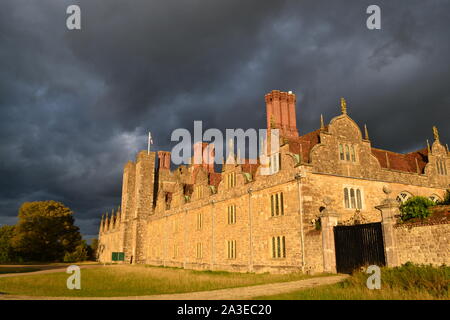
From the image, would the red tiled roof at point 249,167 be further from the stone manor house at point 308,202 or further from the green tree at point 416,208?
the green tree at point 416,208

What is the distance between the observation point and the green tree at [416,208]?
54.7 ft

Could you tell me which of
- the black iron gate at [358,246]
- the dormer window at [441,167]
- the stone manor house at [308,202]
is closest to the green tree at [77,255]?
the stone manor house at [308,202]

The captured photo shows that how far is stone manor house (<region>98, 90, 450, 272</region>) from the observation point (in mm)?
19188

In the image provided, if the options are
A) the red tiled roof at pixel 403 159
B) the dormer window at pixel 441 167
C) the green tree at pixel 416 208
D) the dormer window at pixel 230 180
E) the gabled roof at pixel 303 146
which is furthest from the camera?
the dormer window at pixel 441 167

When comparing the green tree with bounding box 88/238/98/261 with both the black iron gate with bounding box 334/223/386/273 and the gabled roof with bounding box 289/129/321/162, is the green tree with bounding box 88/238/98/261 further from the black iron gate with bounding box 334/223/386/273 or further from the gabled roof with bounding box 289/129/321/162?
the black iron gate with bounding box 334/223/386/273

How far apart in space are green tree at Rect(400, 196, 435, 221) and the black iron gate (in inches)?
64.3

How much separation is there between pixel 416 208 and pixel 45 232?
68.3 metres

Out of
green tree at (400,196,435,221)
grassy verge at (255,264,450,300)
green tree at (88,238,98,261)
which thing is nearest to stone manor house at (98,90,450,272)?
green tree at (400,196,435,221)

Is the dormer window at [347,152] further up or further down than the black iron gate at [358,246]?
further up

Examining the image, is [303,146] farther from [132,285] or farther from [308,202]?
[132,285]

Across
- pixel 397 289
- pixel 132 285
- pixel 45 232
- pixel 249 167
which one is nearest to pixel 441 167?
pixel 249 167

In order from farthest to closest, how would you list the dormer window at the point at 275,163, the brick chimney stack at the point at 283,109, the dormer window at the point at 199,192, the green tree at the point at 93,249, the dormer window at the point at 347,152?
the green tree at the point at 93,249 < the dormer window at the point at 199,192 < the brick chimney stack at the point at 283,109 < the dormer window at the point at 347,152 < the dormer window at the point at 275,163

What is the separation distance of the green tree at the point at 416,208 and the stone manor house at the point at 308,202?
1.71 ft
